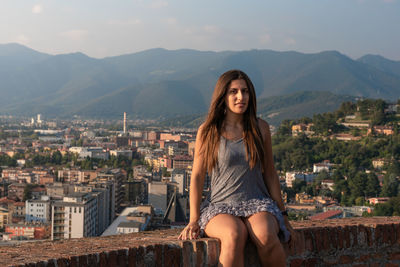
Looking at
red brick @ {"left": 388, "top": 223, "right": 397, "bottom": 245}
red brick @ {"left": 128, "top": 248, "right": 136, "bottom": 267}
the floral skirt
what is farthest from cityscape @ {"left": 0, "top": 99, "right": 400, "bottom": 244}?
red brick @ {"left": 128, "top": 248, "right": 136, "bottom": 267}

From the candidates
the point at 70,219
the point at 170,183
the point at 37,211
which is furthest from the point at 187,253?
the point at 170,183

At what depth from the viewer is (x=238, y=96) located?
2098mm

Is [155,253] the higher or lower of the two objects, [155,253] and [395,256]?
the higher

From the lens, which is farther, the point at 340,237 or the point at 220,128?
the point at 340,237

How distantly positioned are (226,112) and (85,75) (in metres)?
171

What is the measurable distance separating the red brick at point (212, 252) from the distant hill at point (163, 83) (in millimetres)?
91472

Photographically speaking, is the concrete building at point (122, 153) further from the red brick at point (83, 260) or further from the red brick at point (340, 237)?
the red brick at point (83, 260)

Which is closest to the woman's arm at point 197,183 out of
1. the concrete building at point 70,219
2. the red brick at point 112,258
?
the red brick at point 112,258

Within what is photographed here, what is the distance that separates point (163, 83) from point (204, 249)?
13718 centimetres

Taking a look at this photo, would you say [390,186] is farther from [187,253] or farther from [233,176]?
[187,253]

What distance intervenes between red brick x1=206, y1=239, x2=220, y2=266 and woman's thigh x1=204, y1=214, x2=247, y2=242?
0.09 ft

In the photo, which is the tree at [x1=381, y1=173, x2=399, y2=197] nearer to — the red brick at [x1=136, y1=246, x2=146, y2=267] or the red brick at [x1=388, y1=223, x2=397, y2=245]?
the red brick at [x1=388, y1=223, x2=397, y2=245]

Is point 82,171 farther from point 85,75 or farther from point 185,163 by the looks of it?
point 85,75

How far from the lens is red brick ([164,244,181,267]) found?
185 cm
